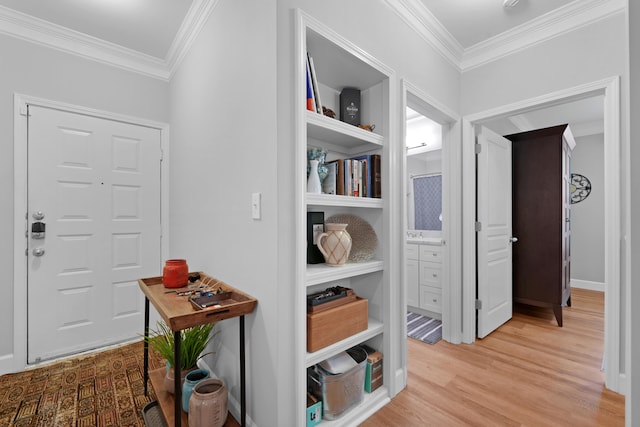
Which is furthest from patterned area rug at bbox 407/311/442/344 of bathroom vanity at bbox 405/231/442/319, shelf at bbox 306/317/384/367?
shelf at bbox 306/317/384/367

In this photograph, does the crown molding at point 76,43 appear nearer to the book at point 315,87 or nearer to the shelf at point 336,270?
the book at point 315,87

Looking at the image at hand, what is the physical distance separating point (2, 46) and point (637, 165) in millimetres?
3372

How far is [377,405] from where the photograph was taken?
1661 millimetres

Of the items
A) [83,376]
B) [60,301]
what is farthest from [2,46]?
[83,376]

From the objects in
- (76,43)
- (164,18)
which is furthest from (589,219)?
(76,43)

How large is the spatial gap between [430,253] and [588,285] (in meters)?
3.11

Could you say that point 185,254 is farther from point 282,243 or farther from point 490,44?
point 490,44

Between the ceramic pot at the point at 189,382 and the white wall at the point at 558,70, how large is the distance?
2.57 metres

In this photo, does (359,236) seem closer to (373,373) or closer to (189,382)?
(373,373)

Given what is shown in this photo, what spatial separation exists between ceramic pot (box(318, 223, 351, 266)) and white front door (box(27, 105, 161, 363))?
1950mm

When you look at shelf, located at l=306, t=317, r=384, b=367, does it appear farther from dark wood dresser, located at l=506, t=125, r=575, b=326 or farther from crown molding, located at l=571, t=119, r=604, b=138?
crown molding, located at l=571, t=119, r=604, b=138

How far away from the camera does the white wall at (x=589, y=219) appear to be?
4.25 meters

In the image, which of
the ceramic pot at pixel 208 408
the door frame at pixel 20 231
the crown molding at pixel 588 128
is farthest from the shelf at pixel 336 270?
the crown molding at pixel 588 128

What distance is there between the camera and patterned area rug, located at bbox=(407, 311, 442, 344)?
2634 mm
